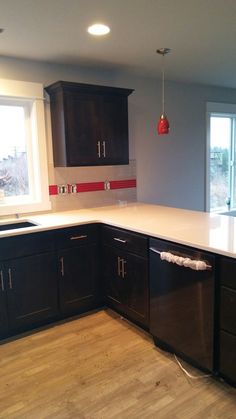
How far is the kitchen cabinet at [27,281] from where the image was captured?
252 cm

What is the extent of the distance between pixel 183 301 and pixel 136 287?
55 centimetres

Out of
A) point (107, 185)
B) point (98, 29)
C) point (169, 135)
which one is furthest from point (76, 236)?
point (169, 135)

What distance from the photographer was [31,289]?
2.64m

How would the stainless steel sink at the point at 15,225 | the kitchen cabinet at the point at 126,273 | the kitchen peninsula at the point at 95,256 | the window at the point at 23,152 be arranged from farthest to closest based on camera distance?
the window at the point at 23,152, the stainless steel sink at the point at 15,225, the kitchen cabinet at the point at 126,273, the kitchen peninsula at the point at 95,256

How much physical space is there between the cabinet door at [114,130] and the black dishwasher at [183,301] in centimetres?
125

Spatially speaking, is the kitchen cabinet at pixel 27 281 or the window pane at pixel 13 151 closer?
the kitchen cabinet at pixel 27 281

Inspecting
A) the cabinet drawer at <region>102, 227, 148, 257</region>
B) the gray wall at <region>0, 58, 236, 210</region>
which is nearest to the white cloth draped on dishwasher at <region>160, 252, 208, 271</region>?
the cabinet drawer at <region>102, 227, 148, 257</region>

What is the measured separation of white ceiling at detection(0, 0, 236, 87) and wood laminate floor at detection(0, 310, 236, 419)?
2.26 m

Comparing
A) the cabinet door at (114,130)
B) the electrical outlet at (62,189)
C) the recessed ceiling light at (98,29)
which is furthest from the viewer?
the electrical outlet at (62,189)

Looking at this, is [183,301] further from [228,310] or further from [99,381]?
[99,381]

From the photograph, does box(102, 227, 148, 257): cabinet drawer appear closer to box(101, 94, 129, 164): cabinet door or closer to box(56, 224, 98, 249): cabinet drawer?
box(56, 224, 98, 249): cabinet drawer

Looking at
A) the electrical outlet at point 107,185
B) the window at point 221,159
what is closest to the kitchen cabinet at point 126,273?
the electrical outlet at point 107,185

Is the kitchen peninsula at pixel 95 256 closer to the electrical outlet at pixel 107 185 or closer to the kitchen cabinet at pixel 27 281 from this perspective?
the kitchen cabinet at pixel 27 281

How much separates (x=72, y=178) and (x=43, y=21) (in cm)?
150
